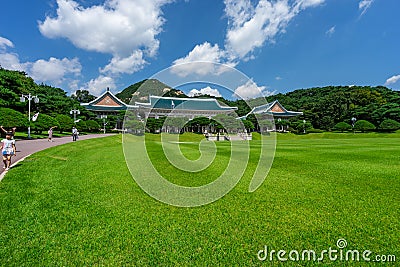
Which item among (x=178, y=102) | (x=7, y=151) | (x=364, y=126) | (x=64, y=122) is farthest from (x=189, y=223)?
(x=364, y=126)

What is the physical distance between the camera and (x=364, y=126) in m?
49.6

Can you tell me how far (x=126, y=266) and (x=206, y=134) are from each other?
29.9 meters

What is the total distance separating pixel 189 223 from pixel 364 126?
5480cm

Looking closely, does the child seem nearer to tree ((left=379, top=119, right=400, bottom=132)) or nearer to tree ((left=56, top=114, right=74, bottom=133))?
tree ((left=56, top=114, right=74, bottom=133))

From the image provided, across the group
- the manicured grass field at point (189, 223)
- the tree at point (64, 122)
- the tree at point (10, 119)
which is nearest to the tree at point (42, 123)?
the tree at point (64, 122)

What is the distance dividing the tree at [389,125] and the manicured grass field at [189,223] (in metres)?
48.0

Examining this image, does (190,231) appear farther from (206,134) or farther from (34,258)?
(206,134)

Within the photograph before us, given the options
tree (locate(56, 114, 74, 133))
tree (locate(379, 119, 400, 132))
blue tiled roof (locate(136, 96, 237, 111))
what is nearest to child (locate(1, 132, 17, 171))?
blue tiled roof (locate(136, 96, 237, 111))

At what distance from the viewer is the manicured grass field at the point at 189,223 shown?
3613 mm

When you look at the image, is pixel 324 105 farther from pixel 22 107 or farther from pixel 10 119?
pixel 10 119

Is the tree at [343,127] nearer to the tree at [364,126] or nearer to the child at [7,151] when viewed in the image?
the tree at [364,126]

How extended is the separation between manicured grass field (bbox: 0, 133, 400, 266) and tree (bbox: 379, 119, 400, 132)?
158ft

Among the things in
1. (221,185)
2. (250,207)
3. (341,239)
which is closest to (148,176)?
(221,185)

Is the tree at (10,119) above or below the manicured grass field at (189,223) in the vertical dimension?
above
